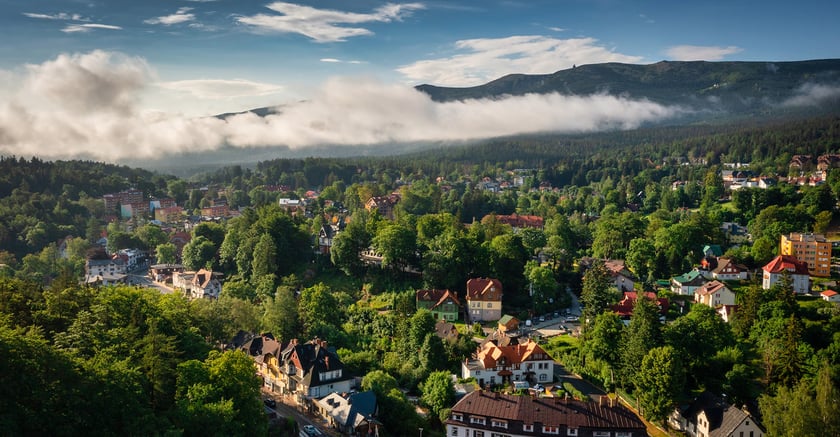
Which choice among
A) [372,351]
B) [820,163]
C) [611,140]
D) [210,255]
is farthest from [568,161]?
[372,351]

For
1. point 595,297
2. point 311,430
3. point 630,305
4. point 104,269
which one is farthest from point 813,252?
point 104,269

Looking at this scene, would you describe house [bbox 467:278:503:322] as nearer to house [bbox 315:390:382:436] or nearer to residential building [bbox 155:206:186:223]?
house [bbox 315:390:382:436]

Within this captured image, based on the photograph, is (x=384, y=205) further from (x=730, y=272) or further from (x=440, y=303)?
(x=730, y=272)

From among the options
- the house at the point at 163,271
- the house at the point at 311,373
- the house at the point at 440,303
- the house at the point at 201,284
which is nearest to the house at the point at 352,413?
the house at the point at 311,373

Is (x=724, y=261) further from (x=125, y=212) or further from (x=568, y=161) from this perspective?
(x=568, y=161)

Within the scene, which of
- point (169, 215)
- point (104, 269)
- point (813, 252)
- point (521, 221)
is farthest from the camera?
point (169, 215)

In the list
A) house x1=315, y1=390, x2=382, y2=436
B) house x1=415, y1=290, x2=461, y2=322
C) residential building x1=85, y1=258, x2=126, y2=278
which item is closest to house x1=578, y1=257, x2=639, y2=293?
house x1=415, y1=290, x2=461, y2=322
